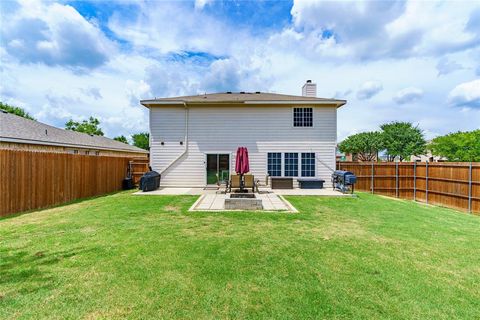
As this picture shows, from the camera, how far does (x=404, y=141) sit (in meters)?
33.1

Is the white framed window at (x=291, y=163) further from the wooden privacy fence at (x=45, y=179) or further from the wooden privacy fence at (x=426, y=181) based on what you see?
the wooden privacy fence at (x=45, y=179)

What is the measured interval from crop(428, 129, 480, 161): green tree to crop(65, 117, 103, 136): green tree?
5184cm

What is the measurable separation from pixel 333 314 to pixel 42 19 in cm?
1426

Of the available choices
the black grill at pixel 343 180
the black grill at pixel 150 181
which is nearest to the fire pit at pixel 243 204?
the black grill at pixel 343 180

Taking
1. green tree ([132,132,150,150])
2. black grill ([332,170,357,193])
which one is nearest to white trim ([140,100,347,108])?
black grill ([332,170,357,193])

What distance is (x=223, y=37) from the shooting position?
1472 centimetres

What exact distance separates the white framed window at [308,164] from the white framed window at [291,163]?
0.44 metres

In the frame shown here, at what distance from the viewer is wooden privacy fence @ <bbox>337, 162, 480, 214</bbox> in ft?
32.2

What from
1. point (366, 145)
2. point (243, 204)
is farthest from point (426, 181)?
point (366, 145)

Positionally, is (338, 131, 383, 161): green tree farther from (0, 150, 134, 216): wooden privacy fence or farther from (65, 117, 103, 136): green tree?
(65, 117, 103, 136): green tree

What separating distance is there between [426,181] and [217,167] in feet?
37.2

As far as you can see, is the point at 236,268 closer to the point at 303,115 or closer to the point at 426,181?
the point at 303,115

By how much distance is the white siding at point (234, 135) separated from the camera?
13.7m

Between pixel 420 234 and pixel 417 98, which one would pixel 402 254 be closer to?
pixel 420 234
